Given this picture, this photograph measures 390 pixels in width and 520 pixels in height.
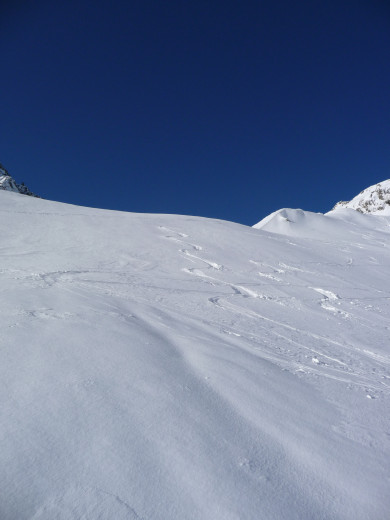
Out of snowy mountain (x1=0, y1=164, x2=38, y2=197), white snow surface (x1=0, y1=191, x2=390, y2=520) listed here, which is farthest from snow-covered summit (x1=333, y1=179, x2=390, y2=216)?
snowy mountain (x1=0, y1=164, x2=38, y2=197)

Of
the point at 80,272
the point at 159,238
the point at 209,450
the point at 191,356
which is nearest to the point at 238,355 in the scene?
the point at 191,356

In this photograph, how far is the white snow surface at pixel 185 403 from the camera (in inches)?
61.9

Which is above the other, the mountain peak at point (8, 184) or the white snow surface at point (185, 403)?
the mountain peak at point (8, 184)

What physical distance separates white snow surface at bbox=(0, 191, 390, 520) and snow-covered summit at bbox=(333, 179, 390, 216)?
72.6 m

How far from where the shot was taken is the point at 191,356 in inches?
121

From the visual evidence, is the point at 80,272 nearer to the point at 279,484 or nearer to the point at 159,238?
the point at 159,238

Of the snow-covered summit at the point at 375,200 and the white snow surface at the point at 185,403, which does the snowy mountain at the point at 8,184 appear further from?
the snow-covered summit at the point at 375,200

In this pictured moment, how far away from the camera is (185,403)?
2.25 meters

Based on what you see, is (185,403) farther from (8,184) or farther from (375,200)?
(8,184)

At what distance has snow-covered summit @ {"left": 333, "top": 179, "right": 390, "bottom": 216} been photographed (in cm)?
6694

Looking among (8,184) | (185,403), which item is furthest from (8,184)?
(185,403)

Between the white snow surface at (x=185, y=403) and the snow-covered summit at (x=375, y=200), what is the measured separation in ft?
238

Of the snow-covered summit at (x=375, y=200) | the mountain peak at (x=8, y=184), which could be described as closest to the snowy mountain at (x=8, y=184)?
the mountain peak at (x=8, y=184)

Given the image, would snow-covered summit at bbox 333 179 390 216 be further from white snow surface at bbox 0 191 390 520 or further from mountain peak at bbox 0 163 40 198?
mountain peak at bbox 0 163 40 198
